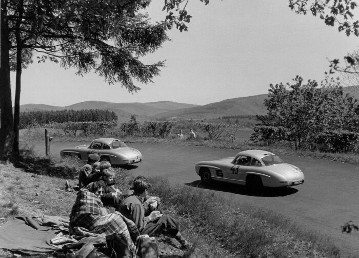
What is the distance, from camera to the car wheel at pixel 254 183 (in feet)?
44.5

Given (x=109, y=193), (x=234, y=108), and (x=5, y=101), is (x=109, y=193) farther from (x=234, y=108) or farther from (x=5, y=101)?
(x=234, y=108)

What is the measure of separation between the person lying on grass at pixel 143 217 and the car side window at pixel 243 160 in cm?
660

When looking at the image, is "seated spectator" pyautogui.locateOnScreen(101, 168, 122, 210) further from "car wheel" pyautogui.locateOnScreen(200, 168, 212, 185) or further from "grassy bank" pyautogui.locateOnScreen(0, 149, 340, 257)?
"car wheel" pyautogui.locateOnScreen(200, 168, 212, 185)

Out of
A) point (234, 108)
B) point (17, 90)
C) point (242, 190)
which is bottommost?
point (242, 190)

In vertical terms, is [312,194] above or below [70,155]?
below

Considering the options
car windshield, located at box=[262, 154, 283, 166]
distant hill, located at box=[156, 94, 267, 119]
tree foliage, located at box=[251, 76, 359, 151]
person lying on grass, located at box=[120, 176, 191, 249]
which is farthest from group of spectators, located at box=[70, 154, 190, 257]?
distant hill, located at box=[156, 94, 267, 119]

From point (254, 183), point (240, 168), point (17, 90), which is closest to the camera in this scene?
point (254, 183)

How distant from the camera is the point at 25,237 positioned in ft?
22.2

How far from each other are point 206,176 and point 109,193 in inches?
276

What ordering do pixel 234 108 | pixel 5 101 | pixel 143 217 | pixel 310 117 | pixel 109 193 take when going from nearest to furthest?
pixel 143 217, pixel 109 193, pixel 5 101, pixel 310 117, pixel 234 108

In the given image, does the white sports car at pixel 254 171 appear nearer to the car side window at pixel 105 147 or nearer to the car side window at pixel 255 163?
the car side window at pixel 255 163

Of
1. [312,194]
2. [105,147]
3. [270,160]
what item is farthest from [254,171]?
[105,147]

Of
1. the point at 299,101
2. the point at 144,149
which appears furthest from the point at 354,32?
the point at 144,149

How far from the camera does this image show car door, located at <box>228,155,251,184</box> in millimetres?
13898
